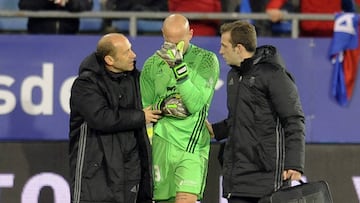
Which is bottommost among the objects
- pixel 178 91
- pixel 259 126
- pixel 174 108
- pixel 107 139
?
pixel 107 139

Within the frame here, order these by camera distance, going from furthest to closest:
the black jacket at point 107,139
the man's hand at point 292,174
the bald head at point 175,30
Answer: the bald head at point 175,30, the black jacket at point 107,139, the man's hand at point 292,174

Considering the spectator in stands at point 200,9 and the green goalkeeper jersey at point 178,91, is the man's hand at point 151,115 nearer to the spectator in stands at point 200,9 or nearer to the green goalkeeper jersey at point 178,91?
the green goalkeeper jersey at point 178,91

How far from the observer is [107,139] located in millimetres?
7250

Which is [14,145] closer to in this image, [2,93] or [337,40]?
[2,93]

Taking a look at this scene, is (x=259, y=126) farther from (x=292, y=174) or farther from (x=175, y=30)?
(x=175, y=30)

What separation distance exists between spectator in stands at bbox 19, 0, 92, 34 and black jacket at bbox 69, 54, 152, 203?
5.00 feet

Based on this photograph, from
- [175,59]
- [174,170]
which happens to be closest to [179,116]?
[174,170]

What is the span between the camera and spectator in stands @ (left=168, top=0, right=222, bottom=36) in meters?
9.03

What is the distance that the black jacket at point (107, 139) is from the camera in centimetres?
718

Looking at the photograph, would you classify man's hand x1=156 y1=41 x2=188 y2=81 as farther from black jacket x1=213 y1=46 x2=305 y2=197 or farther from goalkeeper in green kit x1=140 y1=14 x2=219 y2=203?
black jacket x1=213 y1=46 x2=305 y2=197

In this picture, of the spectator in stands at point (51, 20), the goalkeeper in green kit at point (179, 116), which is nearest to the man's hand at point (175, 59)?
the goalkeeper in green kit at point (179, 116)

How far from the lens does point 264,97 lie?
23.4 ft

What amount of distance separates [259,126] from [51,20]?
2576 millimetres

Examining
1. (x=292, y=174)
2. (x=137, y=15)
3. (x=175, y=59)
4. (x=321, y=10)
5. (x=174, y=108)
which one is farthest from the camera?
(x=321, y=10)
